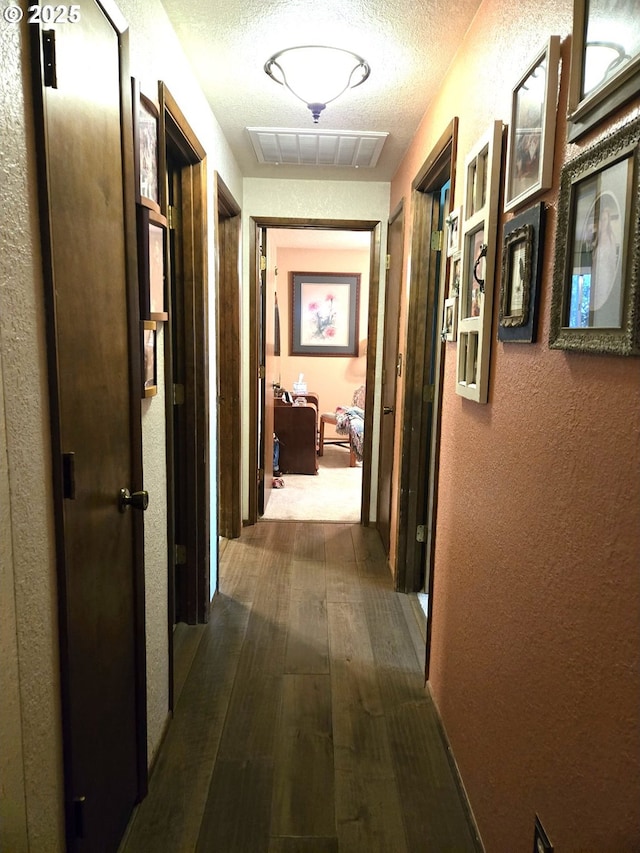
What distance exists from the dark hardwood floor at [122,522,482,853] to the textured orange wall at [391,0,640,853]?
0.21 m

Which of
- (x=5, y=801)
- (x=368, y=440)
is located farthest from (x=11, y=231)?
(x=368, y=440)

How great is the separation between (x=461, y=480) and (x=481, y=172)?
927 mm

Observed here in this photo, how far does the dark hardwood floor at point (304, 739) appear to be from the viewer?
4.95ft

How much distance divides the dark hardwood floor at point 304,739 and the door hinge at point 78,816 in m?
0.42

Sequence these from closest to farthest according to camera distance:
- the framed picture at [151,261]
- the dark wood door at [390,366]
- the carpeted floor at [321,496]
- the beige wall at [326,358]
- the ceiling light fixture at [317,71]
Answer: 1. the framed picture at [151,261]
2. the ceiling light fixture at [317,71]
3. the dark wood door at [390,366]
4. the carpeted floor at [321,496]
5. the beige wall at [326,358]

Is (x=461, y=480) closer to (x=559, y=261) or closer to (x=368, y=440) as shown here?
(x=559, y=261)

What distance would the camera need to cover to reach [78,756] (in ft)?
3.71

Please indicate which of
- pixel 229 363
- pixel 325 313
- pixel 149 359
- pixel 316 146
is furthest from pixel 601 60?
pixel 325 313

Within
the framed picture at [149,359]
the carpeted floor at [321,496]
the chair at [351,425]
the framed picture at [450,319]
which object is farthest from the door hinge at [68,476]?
Result: the chair at [351,425]

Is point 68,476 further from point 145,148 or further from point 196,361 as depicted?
point 196,361

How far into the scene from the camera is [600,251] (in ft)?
2.93

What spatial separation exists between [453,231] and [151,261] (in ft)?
3.42

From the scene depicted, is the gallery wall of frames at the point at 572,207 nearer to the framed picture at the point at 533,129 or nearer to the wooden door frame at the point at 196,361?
the framed picture at the point at 533,129

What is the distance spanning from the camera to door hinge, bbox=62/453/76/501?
104 cm
